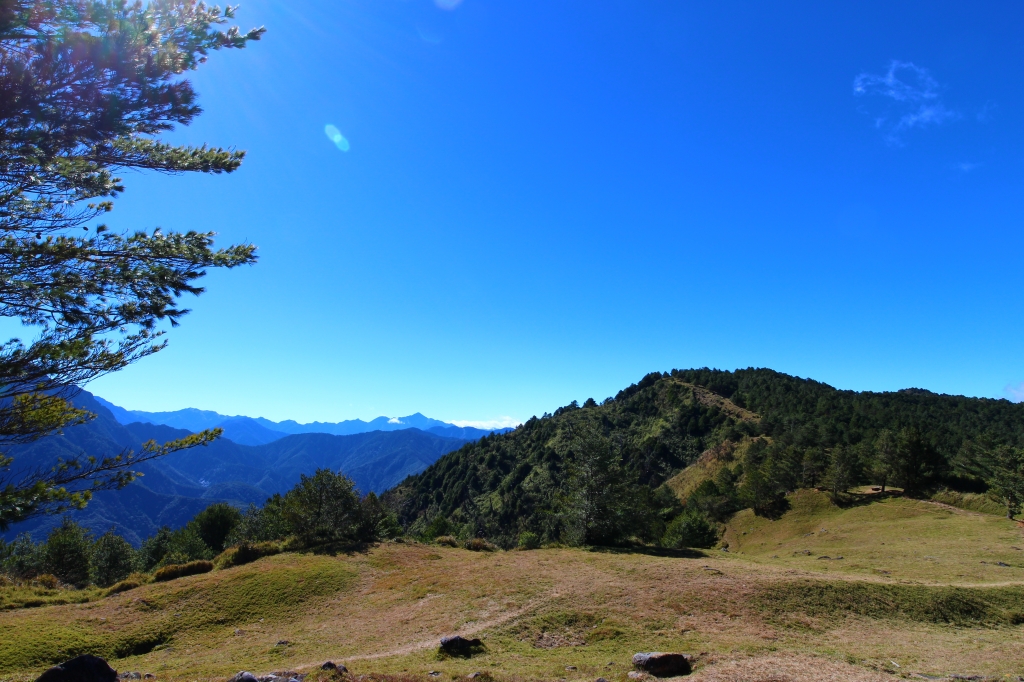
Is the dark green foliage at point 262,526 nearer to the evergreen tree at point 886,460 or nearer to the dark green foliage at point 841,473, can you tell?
the dark green foliage at point 841,473

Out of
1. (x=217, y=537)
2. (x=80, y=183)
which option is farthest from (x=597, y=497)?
(x=217, y=537)

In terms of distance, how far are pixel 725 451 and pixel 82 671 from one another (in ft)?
457

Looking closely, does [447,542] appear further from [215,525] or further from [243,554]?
[215,525]

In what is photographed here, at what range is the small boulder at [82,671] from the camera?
11800 millimetres

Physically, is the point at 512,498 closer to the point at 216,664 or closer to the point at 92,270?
the point at 216,664

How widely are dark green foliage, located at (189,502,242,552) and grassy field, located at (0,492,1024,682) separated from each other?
5838cm

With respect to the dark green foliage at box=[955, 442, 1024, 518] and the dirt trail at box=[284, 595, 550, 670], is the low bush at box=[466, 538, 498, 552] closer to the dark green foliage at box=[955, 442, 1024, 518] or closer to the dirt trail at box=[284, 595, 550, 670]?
the dirt trail at box=[284, 595, 550, 670]

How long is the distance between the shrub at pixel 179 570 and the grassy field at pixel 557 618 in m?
2.32

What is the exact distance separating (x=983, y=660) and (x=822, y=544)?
39.6m

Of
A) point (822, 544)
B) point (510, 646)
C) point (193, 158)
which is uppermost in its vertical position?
point (193, 158)

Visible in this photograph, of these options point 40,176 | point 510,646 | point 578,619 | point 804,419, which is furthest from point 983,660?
point 804,419

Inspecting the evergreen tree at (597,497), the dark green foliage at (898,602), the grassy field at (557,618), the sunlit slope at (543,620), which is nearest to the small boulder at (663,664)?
the sunlit slope at (543,620)

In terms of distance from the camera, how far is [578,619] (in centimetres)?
2016

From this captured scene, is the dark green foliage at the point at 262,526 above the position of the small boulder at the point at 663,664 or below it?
below
